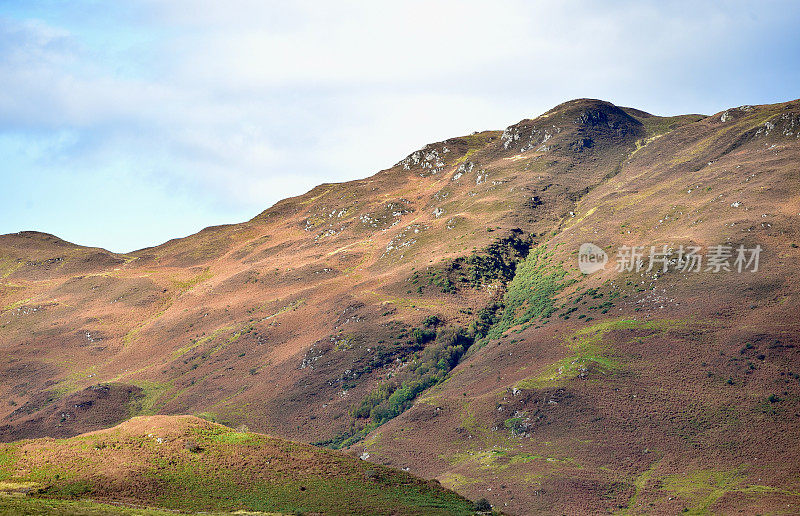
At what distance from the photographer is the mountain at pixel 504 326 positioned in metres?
66.1

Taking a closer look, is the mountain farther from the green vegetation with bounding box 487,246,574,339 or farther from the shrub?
the shrub

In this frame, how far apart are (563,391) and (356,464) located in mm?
32913

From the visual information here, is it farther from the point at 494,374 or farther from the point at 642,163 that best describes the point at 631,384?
the point at 642,163

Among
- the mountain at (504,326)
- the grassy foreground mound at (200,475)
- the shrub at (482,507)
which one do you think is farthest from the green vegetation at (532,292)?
the grassy foreground mound at (200,475)

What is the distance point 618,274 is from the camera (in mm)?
98250

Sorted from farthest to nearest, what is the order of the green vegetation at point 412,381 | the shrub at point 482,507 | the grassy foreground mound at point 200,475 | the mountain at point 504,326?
the green vegetation at point 412,381
the mountain at point 504,326
the shrub at point 482,507
the grassy foreground mound at point 200,475

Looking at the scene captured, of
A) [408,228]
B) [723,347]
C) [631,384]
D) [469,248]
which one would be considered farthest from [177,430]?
[408,228]

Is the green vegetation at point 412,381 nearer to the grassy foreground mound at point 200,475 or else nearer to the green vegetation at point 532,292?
the green vegetation at point 532,292

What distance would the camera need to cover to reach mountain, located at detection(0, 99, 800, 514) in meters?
66.1

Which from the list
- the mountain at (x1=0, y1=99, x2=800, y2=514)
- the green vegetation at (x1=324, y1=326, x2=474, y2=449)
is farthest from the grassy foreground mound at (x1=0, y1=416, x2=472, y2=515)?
the green vegetation at (x1=324, y1=326, x2=474, y2=449)

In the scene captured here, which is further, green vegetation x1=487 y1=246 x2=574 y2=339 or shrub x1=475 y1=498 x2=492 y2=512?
green vegetation x1=487 y1=246 x2=574 y2=339

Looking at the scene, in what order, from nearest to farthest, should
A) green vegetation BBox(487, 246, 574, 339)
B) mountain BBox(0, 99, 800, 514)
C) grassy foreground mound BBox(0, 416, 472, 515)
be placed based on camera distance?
grassy foreground mound BBox(0, 416, 472, 515)
mountain BBox(0, 99, 800, 514)
green vegetation BBox(487, 246, 574, 339)

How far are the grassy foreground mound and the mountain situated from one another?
17437 millimetres

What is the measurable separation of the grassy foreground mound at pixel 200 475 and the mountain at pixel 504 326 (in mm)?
17437
